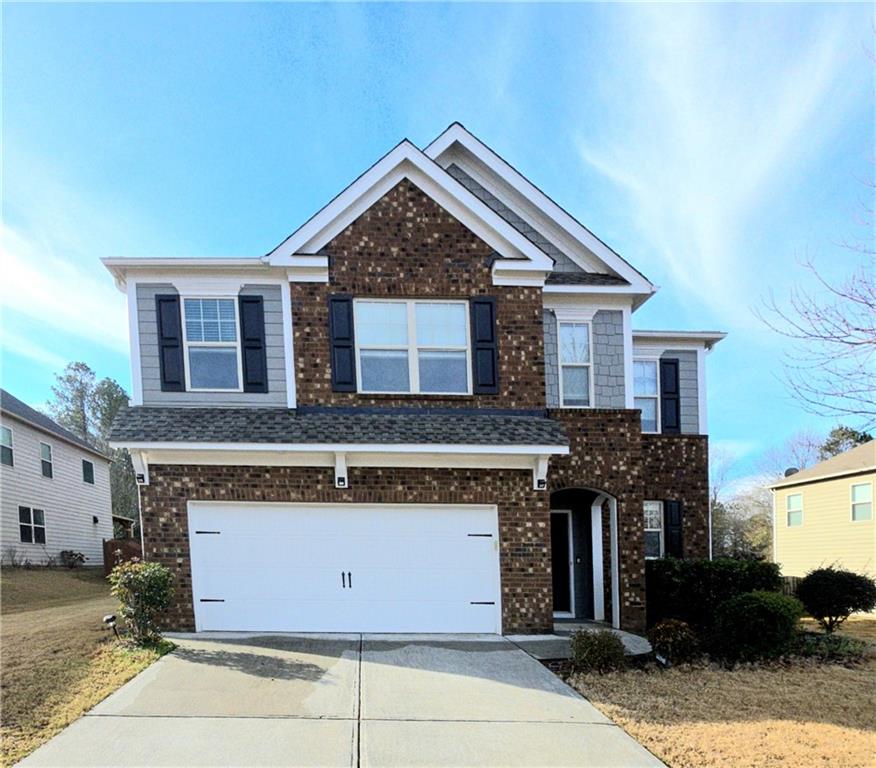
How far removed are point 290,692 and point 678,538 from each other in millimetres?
9030

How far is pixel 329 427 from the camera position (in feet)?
27.1

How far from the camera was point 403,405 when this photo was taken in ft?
28.8

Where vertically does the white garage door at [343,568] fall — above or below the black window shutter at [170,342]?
below

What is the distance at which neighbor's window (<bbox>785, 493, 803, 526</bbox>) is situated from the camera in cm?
1916

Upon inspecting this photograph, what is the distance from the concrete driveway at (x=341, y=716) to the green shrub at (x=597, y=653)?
598 mm

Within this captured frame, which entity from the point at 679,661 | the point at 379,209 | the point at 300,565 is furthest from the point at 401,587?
the point at 379,209

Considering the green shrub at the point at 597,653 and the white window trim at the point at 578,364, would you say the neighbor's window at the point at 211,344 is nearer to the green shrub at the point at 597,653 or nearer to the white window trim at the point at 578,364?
the white window trim at the point at 578,364

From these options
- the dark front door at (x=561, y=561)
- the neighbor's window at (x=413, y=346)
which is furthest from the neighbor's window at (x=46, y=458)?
the dark front door at (x=561, y=561)

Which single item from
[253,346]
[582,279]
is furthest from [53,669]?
[582,279]

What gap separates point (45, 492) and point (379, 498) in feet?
54.4

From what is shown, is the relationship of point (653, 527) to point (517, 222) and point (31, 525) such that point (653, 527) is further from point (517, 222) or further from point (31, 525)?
point (31, 525)

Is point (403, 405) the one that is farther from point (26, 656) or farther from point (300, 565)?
point (26, 656)

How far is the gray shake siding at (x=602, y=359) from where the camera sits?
9547 millimetres

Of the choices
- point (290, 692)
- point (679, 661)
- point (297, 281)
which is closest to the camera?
point (290, 692)
